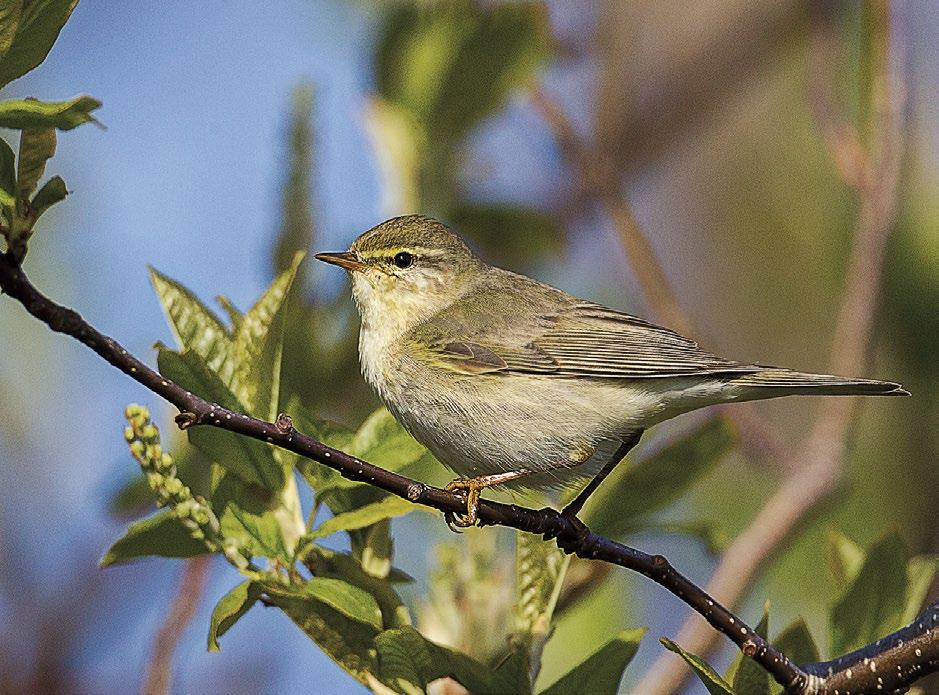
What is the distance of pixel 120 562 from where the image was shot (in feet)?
7.97

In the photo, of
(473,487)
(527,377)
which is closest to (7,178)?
(473,487)

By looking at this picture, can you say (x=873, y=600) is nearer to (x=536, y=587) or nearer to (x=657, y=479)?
(x=657, y=479)

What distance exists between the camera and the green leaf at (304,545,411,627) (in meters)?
2.36

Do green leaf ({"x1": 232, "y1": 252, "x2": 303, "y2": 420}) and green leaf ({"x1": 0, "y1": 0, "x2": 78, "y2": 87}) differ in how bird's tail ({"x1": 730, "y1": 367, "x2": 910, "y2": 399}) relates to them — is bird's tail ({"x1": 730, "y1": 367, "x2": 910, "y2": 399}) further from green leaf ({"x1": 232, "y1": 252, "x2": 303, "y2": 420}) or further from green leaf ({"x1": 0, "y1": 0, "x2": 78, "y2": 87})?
green leaf ({"x1": 0, "y1": 0, "x2": 78, "y2": 87})

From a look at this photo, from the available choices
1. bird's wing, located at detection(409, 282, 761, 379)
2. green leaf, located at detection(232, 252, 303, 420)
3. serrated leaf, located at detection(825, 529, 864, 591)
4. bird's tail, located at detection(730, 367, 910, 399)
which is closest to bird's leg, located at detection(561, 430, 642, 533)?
bird's wing, located at detection(409, 282, 761, 379)

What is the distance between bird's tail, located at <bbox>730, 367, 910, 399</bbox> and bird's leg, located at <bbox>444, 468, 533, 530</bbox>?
24.3 inches

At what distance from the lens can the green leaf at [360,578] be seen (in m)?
2.36

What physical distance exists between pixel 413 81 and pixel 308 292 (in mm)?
751

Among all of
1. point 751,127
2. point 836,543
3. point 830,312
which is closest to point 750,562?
point 836,543

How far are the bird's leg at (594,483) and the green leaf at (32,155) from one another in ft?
4.26

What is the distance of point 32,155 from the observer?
1.80 meters

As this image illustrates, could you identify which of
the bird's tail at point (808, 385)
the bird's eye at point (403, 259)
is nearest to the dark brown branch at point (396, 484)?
the bird's tail at point (808, 385)

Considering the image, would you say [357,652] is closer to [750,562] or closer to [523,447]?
[523,447]

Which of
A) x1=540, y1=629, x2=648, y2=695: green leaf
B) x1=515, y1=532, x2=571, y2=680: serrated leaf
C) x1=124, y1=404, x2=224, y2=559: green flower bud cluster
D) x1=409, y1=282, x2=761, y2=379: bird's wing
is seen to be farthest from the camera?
x1=409, y1=282, x2=761, y2=379: bird's wing
